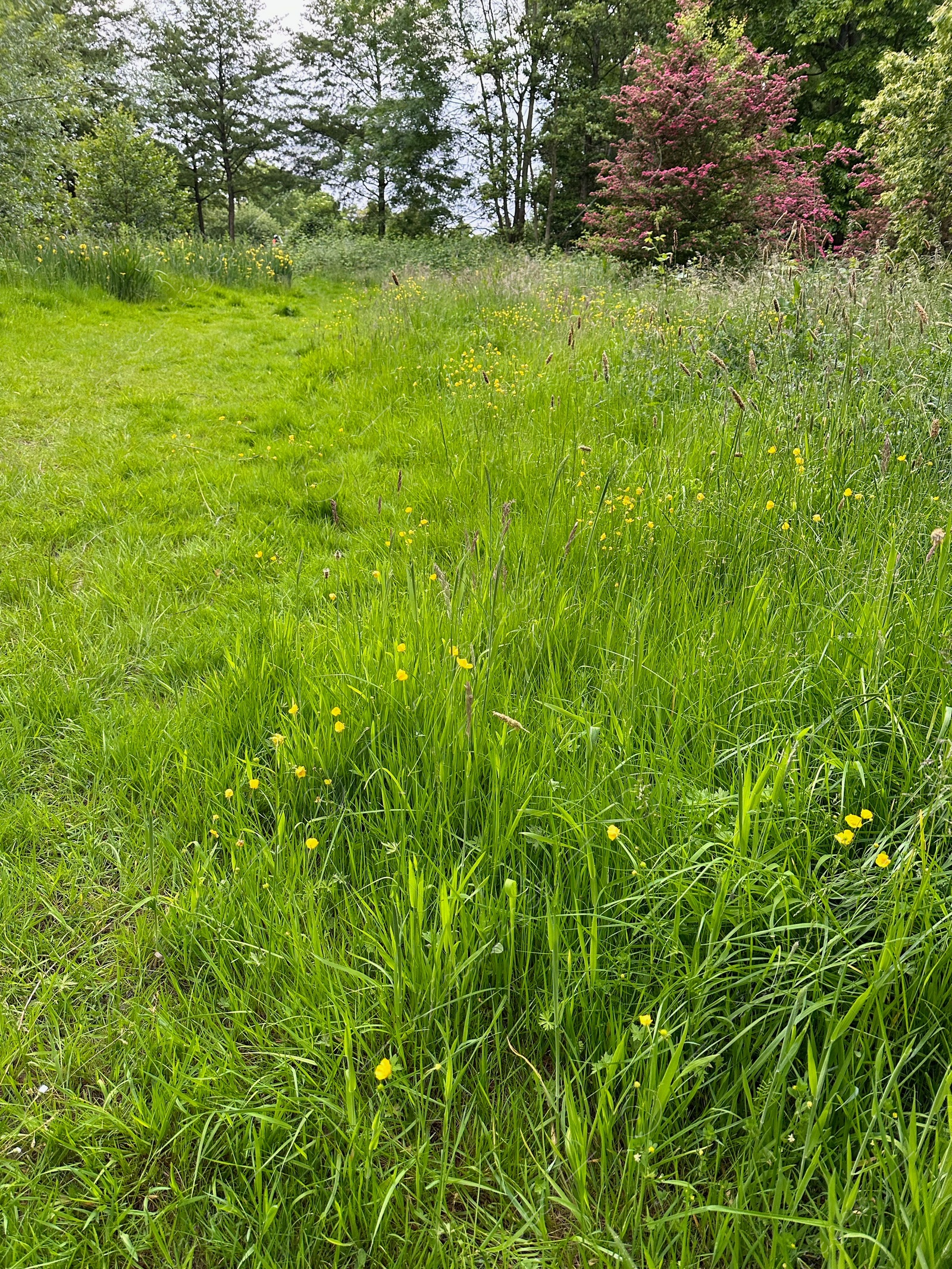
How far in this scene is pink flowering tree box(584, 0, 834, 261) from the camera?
34.8 ft

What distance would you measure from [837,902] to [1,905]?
1854 mm

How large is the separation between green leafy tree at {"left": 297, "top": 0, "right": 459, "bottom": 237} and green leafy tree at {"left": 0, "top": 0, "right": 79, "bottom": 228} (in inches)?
542

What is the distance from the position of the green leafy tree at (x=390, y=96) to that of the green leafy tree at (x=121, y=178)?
7.69 m


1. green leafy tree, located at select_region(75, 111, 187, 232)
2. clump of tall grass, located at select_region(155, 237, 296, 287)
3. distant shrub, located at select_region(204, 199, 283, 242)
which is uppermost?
distant shrub, located at select_region(204, 199, 283, 242)

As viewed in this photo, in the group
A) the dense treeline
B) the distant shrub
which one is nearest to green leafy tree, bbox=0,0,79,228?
the dense treeline

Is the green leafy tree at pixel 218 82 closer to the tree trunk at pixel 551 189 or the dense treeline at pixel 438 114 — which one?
the dense treeline at pixel 438 114

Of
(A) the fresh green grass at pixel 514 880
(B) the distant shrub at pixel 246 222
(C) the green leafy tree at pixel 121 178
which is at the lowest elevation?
(A) the fresh green grass at pixel 514 880

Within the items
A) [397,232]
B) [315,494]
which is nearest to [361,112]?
[397,232]

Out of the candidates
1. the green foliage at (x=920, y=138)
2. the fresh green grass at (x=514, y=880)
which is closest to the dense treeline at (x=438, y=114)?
the green foliage at (x=920, y=138)

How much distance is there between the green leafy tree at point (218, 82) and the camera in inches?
891

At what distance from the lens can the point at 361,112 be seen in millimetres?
24844

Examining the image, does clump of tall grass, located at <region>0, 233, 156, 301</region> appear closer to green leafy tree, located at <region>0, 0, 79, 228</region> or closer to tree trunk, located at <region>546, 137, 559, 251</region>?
green leafy tree, located at <region>0, 0, 79, 228</region>

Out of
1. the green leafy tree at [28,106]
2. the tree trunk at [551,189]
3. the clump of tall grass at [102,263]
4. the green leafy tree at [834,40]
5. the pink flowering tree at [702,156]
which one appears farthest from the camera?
the tree trunk at [551,189]

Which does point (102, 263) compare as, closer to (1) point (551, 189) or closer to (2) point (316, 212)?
(1) point (551, 189)
